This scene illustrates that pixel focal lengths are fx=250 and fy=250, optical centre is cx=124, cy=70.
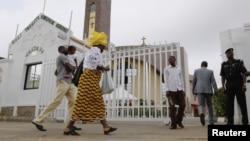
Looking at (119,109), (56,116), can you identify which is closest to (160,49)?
(119,109)

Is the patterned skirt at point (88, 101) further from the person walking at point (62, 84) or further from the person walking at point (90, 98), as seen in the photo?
the person walking at point (62, 84)

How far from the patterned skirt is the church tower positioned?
26402 mm

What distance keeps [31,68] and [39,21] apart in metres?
2.04

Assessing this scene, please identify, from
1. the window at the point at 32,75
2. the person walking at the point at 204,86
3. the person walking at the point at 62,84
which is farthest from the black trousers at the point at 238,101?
the window at the point at 32,75

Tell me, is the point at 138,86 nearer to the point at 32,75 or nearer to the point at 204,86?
the point at 204,86

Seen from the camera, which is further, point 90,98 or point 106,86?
point 106,86

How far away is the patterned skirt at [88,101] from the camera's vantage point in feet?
11.6

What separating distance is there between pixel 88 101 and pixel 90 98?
51mm

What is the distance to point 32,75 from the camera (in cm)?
1056

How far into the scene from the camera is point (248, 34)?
5.75m

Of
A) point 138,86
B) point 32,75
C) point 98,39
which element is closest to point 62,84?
point 98,39

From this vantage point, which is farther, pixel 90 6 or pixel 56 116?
pixel 90 6

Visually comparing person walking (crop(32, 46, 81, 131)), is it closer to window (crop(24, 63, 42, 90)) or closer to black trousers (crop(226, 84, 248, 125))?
black trousers (crop(226, 84, 248, 125))

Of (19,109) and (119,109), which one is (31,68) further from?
(119,109)
